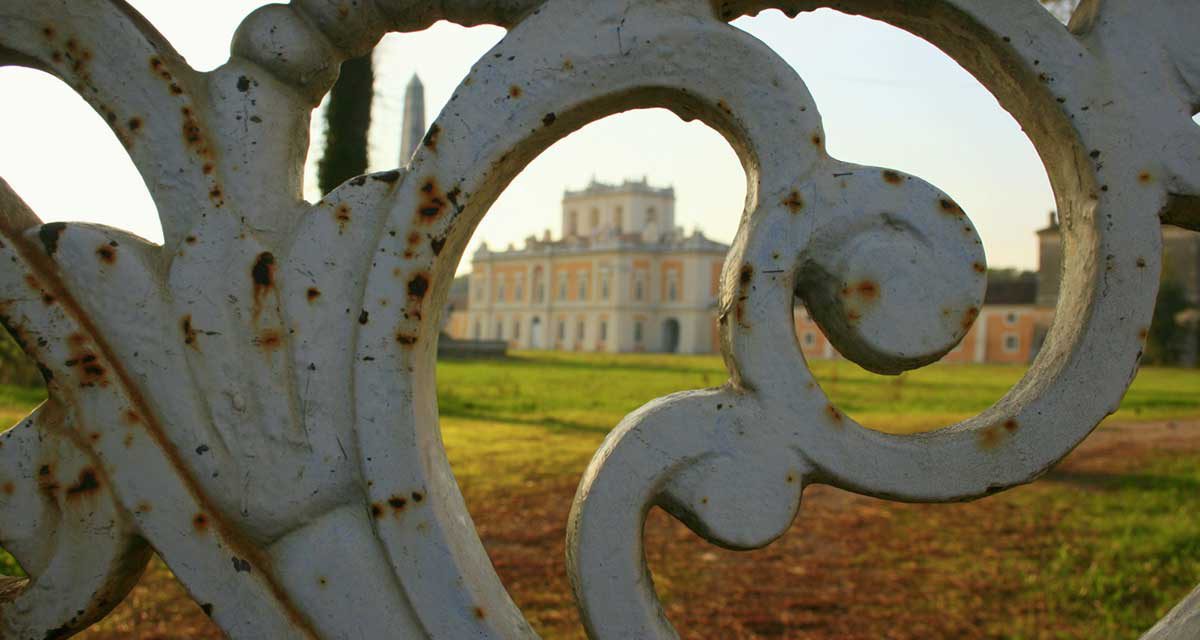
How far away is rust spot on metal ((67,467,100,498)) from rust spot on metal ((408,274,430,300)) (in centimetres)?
32

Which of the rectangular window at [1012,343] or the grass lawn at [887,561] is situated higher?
the rectangular window at [1012,343]

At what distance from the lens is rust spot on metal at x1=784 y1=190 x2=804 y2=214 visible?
75cm

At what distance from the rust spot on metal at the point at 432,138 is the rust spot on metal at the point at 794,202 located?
0.31m

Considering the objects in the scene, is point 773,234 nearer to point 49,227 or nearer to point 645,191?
point 49,227

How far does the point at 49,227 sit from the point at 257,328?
0.68 ft

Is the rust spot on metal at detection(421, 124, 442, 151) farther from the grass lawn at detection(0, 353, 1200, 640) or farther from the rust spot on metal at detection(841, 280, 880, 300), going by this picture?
the grass lawn at detection(0, 353, 1200, 640)

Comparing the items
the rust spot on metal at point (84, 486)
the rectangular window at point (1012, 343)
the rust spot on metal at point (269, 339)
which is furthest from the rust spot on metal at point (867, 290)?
the rectangular window at point (1012, 343)

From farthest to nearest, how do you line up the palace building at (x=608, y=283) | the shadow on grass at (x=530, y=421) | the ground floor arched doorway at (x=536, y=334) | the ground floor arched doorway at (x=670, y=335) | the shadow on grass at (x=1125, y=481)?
the ground floor arched doorway at (x=536, y=334) → the ground floor arched doorway at (x=670, y=335) → the palace building at (x=608, y=283) → the shadow on grass at (x=530, y=421) → the shadow on grass at (x=1125, y=481)

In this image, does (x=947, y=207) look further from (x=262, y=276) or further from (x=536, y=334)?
(x=536, y=334)

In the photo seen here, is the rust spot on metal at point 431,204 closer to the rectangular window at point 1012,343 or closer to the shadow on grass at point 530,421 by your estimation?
the shadow on grass at point 530,421

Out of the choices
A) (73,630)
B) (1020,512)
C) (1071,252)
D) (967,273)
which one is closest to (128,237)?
(73,630)

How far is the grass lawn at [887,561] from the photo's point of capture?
2.73m

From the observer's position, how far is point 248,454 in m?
0.75

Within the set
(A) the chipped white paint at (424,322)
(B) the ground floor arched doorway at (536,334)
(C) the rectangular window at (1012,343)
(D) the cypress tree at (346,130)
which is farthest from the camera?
(B) the ground floor arched doorway at (536,334)
